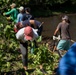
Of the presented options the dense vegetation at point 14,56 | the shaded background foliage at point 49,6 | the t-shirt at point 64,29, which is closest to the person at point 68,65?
the dense vegetation at point 14,56

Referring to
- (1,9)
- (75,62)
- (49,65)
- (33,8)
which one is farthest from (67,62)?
(33,8)

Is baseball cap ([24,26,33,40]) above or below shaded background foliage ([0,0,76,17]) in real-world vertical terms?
above

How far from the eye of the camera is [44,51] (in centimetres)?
562

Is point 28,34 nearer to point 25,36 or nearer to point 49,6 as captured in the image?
point 25,36

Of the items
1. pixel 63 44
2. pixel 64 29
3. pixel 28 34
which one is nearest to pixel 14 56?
pixel 63 44

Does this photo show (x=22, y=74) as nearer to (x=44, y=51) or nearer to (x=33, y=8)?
(x=44, y=51)

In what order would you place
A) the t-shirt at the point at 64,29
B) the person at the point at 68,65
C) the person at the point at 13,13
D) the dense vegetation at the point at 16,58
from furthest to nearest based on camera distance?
1. the person at the point at 13,13
2. the t-shirt at the point at 64,29
3. the dense vegetation at the point at 16,58
4. the person at the point at 68,65

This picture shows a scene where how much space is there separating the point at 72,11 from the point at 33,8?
4.08m

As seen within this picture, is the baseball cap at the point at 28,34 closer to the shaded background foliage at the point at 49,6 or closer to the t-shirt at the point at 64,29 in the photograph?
the t-shirt at the point at 64,29

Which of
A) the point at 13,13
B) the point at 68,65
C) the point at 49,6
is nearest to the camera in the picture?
the point at 68,65

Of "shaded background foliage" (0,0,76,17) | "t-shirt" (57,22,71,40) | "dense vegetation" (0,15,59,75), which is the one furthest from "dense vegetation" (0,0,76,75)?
"shaded background foliage" (0,0,76,17)

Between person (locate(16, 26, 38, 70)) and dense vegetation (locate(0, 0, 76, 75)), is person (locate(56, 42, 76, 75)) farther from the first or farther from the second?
person (locate(16, 26, 38, 70))

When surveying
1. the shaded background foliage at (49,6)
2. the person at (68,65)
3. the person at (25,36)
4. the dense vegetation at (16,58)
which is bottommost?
the shaded background foliage at (49,6)

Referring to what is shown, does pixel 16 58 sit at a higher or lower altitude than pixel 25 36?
lower
